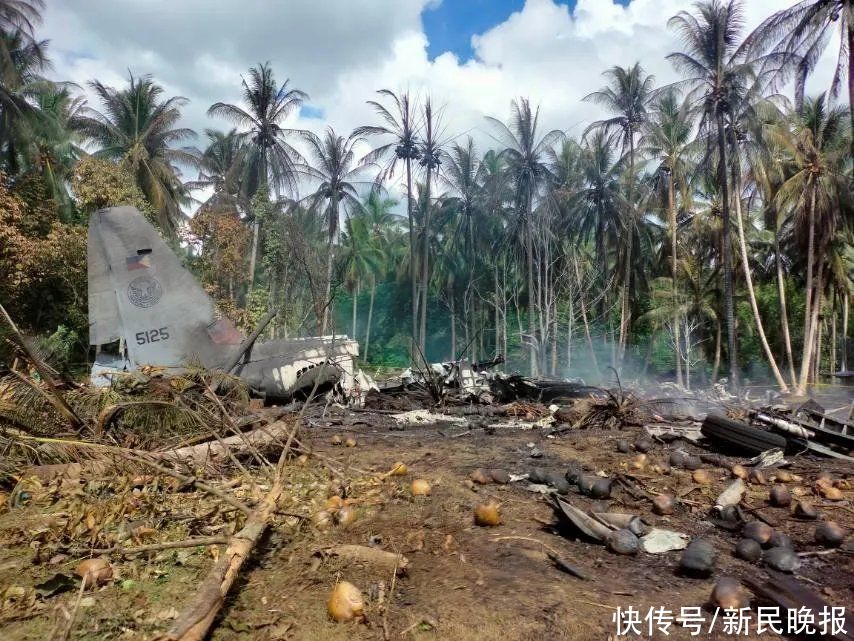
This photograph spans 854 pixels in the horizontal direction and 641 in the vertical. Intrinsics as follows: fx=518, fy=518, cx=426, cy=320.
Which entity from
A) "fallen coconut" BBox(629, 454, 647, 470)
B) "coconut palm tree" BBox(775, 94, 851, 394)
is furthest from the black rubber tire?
"coconut palm tree" BBox(775, 94, 851, 394)

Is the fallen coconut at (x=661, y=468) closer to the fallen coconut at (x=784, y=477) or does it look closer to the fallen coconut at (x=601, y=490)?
the fallen coconut at (x=784, y=477)

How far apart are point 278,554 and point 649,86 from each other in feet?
104

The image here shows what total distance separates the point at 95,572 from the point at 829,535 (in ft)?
17.0

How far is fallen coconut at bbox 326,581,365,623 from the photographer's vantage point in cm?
290

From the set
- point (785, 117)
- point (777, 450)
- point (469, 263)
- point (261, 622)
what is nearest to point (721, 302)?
point (785, 117)

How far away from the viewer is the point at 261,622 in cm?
285

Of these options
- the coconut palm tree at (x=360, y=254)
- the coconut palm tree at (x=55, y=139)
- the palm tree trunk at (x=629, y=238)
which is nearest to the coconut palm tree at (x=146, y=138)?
the coconut palm tree at (x=55, y=139)

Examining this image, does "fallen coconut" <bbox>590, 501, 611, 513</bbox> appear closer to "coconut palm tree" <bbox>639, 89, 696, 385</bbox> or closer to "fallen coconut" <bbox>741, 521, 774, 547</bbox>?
"fallen coconut" <bbox>741, 521, 774, 547</bbox>

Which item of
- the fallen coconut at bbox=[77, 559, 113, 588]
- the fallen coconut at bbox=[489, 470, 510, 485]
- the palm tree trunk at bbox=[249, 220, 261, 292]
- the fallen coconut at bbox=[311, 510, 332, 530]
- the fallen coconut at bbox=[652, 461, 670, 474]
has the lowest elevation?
the fallen coconut at bbox=[652, 461, 670, 474]

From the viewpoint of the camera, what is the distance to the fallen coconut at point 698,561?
3.46m

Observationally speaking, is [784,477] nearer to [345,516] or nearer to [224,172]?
[345,516]

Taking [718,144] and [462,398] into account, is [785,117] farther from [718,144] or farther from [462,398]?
[462,398]

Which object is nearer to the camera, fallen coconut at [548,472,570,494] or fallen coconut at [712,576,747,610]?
fallen coconut at [712,576,747,610]

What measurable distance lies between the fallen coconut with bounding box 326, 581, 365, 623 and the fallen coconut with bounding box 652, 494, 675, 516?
3058 mm
